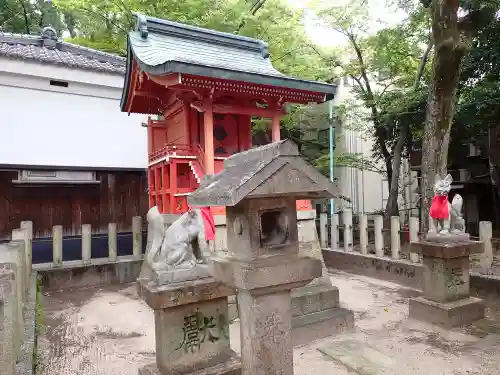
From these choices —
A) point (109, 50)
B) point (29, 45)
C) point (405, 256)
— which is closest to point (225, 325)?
point (405, 256)

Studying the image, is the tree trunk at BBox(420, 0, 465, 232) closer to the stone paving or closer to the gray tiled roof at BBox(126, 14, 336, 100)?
the gray tiled roof at BBox(126, 14, 336, 100)

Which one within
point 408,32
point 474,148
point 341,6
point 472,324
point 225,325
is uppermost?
point 341,6

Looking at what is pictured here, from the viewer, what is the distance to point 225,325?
439 centimetres

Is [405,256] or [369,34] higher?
[369,34]

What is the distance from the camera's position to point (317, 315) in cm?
617

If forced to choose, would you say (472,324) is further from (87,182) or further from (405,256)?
(87,182)

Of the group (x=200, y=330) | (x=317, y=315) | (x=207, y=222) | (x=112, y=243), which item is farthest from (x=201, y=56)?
(x=200, y=330)

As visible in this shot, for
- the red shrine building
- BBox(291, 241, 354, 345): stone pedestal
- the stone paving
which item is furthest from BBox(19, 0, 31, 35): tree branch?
BBox(291, 241, 354, 345): stone pedestal

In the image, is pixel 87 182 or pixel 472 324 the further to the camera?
pixel 87 182

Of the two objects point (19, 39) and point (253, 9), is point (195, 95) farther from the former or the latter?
point (253, 9)

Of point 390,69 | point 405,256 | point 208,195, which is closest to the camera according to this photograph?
point 208,195

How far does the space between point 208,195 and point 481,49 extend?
1268cm

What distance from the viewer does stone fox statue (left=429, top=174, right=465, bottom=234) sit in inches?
241

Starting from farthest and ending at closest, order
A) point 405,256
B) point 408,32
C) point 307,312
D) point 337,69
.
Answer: point 337,69
point 408,32
point 405,256
point 307,312
